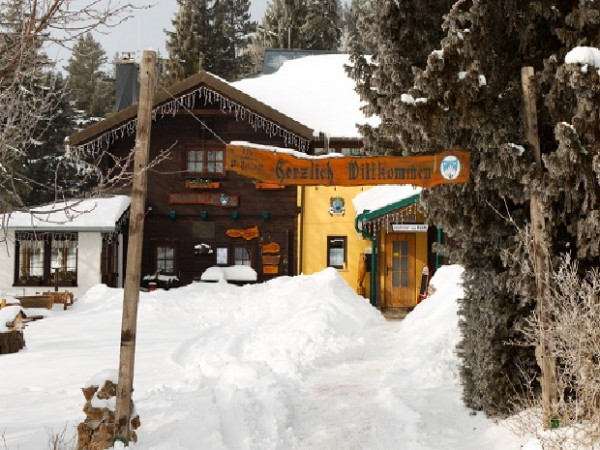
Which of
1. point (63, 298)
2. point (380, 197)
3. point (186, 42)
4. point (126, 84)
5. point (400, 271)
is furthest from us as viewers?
point (186, 42)

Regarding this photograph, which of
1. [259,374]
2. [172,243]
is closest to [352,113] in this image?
[172,243]

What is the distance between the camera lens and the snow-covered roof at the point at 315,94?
23531 millimetres

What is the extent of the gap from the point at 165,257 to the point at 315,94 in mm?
8626

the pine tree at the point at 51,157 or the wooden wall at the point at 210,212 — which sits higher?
the pine tree at the point at 51,157

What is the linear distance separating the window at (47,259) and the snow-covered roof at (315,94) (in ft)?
27.0

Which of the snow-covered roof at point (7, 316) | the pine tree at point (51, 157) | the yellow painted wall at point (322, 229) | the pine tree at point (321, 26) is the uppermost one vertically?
the pine tree at point (321, 26)

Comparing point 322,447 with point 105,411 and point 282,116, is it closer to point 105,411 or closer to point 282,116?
point 105,411

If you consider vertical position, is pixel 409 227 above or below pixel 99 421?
above

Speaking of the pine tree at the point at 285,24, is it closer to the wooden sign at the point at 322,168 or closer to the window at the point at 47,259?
the window at the point at 47,259

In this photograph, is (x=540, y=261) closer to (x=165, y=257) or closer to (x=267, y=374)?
(x=267, y=374)

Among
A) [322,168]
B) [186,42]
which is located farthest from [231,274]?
[186,42]

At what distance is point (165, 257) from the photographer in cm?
2330

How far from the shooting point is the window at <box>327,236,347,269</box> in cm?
2281

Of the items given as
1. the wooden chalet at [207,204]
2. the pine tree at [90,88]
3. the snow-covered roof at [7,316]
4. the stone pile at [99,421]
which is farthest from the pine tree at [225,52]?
the stone pile at [99,421]
